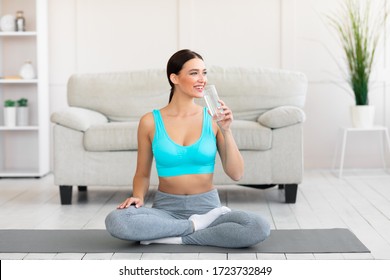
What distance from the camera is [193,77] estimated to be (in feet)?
9.87

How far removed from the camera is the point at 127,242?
3080 mm

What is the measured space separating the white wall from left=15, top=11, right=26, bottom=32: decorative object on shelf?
0.31 m

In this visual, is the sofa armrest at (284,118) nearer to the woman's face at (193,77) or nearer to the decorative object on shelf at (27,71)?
the woman's face at (193,77)

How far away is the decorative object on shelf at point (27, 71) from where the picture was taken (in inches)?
228

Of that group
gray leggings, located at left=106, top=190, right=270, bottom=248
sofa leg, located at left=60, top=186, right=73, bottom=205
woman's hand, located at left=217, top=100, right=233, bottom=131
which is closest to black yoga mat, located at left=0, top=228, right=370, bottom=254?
gray leggings, located at left=106, top=190, right=270, bottom=248

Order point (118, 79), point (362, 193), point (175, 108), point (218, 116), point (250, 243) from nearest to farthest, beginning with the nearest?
point (218, 116), point (250, 243), point (175, 108), point (362, 193), point (118, 79)

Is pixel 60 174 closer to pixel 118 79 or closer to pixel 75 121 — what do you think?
pixel 75 121

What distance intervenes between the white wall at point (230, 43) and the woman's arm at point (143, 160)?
9.64ft

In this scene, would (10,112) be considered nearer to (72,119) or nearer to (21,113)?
(21,113)

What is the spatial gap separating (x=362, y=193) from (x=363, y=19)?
1.79 meters

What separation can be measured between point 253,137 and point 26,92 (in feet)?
8.33

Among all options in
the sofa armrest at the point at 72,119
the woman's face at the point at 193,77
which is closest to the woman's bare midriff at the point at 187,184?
the woman's face at the point at 193,77

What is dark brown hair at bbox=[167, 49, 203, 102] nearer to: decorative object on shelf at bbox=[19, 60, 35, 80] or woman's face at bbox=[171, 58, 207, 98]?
woman's face at bbox=[171, 58, 207, 98]

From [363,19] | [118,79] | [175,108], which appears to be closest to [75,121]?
[118,79]
